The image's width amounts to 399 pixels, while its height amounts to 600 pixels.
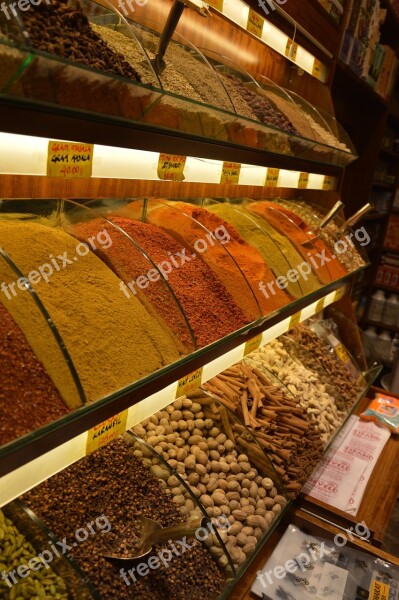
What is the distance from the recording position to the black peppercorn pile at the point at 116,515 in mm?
985

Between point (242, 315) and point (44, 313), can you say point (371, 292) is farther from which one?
point (44, 313)

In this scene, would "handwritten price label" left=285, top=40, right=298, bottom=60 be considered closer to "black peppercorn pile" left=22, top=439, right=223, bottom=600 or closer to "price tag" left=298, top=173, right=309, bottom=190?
"price tag" left=298, top=173, right=309, bottom=190

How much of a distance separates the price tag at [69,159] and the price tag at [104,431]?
49 cm

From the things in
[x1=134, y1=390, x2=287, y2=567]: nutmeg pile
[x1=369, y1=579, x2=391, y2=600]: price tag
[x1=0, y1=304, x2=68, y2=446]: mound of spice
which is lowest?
[x1=369, y1=579, x2=391, y2=600]: price tag

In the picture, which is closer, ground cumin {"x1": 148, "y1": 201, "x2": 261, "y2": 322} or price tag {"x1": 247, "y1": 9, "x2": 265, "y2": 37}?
ground cumin {"x1": 148, "y1": 201, "x2": 261, "y2": 322}

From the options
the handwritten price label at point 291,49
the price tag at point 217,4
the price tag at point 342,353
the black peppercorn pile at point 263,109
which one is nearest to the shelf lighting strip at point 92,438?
the black peppercorn pile at point 263,109

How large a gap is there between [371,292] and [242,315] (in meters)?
3.96

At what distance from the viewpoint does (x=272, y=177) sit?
1.99 meters

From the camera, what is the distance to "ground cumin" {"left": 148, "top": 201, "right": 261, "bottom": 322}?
143 cm

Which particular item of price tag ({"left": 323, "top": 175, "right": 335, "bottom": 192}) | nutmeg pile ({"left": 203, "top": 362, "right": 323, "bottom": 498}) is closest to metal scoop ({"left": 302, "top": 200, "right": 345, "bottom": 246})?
price tag ({"left": 323, "top": 175, "right": 335, "bottom": 192})

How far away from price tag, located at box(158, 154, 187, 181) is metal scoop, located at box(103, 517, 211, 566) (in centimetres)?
85

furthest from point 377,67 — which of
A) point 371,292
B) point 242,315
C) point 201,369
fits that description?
point 201,369

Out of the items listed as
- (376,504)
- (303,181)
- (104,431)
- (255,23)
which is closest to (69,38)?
(104,431)

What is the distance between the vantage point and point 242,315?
136cm
